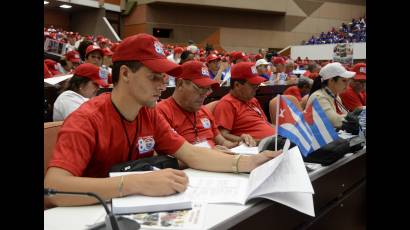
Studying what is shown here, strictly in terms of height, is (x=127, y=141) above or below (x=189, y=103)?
below

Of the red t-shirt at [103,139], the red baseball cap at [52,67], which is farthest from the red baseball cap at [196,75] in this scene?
the red baseball cap at [52,67]

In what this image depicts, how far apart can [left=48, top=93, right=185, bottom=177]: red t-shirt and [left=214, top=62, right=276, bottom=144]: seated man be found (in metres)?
1.56

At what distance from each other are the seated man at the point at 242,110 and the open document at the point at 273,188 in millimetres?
1945

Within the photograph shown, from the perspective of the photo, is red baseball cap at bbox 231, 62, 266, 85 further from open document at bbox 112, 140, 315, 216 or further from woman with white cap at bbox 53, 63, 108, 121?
open document at bbox 112, 140, 315, 216

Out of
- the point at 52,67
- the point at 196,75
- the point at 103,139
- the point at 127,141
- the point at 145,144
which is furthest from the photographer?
the point at 52,67

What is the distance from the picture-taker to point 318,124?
6.59 feet

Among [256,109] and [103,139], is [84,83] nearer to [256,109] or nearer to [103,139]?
[256,109]

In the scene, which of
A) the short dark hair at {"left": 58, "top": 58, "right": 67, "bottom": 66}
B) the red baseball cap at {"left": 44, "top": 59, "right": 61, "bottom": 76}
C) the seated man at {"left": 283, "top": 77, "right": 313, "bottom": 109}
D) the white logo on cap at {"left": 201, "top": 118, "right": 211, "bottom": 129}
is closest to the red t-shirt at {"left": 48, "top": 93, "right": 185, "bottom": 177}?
the white logo on cap at {"left": 201, "top": 118, "right": 211, "bottom": 129}

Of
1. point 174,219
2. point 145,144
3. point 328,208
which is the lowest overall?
point 328,208

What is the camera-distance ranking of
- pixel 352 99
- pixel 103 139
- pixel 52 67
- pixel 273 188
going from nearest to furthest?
pixel 273 188 < pixel 103 139 < pixel 352 99 < pixel 52 67

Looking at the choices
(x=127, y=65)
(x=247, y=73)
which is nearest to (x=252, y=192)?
(x=127, y=65)

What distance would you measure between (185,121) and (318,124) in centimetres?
125

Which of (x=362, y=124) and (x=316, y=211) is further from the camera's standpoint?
(x=362, y=124)
